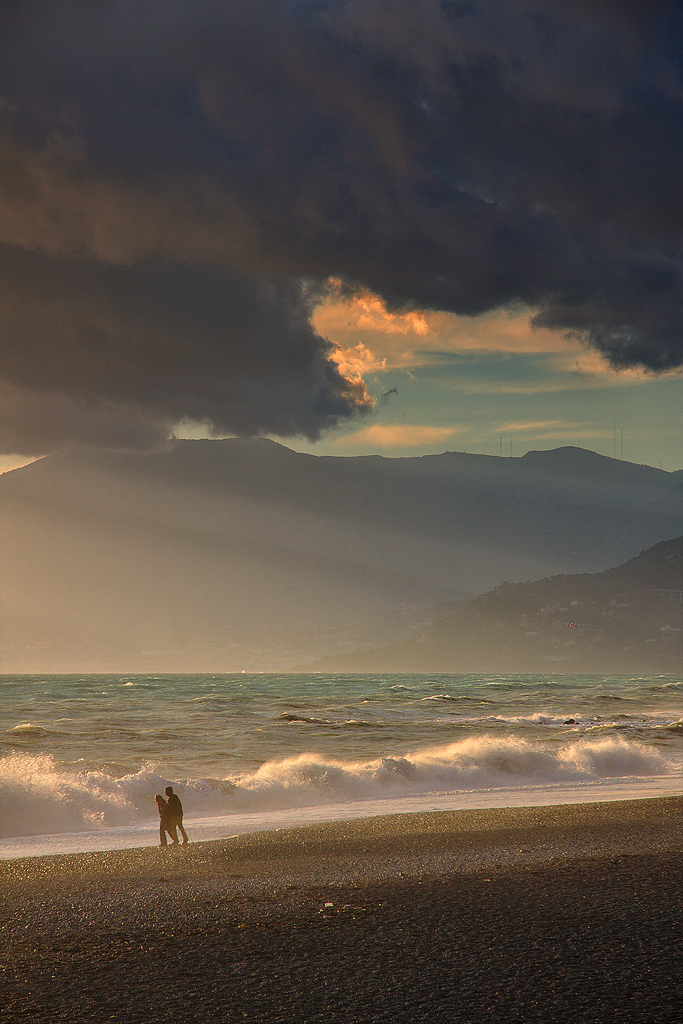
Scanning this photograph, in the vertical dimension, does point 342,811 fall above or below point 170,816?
below

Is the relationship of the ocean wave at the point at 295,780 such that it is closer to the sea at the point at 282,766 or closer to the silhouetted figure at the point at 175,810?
the sea at the point at 282,766

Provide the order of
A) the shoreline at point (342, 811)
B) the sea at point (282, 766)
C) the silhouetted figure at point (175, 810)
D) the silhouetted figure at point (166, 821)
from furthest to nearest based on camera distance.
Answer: the sea at point (282, 766) < the shoreline at point (342, 811) < the silhouetted figure at point (166, 821) < the silhouetted figure at point (175, 810)

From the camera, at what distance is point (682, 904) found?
9602 mm

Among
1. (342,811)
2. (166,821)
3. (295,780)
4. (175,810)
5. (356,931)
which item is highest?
(356,931)

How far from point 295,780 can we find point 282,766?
229 centimetres

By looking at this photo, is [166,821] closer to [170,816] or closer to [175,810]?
[170,816]

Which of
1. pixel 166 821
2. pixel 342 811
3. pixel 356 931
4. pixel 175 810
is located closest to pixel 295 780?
pixel 342 811

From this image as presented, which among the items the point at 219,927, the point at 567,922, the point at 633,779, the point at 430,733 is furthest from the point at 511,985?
the point at 430,733

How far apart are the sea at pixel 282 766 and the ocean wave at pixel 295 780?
0.05 m

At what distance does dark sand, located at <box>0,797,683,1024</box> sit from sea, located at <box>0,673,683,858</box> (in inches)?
172

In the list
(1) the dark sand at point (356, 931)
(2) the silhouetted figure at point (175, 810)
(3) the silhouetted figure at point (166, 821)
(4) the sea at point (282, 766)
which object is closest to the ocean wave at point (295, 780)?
(4) the sea at point (282, 766)

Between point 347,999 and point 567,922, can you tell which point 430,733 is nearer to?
point 567,922

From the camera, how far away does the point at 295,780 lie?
76.6 feet

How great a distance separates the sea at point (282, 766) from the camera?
62.7ft
